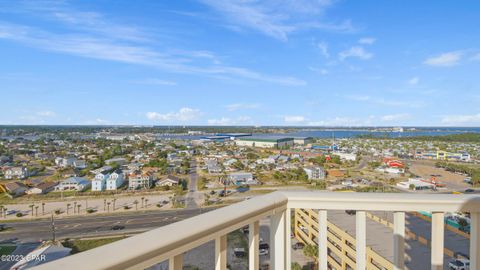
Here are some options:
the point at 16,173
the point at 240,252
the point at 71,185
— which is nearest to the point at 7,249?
the point at 71,185

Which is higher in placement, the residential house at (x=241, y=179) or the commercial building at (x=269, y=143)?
the commercial building at (x=269, y=143)

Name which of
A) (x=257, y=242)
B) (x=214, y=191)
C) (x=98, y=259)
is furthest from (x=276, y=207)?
(x=214, y=191)

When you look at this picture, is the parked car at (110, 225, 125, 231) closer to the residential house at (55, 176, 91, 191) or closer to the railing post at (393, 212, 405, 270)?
the residential house at (55, 176, 91, 191)

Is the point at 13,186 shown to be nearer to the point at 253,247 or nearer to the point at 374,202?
the point at 253,247

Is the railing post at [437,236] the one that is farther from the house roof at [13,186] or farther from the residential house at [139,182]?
the house roof at [13,186]

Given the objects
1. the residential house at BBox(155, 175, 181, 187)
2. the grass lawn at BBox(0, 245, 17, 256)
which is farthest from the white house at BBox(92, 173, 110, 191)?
the grass lawn at BBox(0, 245, 17, 256)

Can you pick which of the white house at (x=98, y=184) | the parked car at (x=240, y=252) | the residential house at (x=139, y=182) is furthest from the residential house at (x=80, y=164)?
the parked car at (x=240, y=252)

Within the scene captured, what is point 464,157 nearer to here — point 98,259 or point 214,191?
point 214,191

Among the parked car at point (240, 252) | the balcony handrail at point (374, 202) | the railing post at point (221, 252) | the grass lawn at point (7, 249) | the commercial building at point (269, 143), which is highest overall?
the balcony handrail at point (374, 202)
